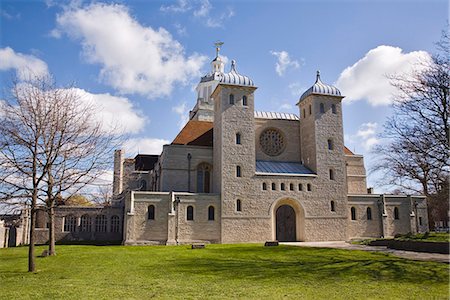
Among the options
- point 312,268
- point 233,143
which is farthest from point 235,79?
point 312,268

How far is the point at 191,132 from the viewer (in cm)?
3950

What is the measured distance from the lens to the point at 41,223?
39.3 meters

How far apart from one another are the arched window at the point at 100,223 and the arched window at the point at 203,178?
10.0m

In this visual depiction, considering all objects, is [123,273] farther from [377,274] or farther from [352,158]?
[352,158]

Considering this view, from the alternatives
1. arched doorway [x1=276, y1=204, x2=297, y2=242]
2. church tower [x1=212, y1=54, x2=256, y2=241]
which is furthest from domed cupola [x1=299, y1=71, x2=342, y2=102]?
arched doorway [x1=276, y1=204, x2=297, y2=242]

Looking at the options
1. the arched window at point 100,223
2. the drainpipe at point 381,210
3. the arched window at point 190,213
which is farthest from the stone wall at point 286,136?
the arched window at point 100,223

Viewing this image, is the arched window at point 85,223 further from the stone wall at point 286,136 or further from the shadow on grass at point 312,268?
the shadow on grass at point 312,268

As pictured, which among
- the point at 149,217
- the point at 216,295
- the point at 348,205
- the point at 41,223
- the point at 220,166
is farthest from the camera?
the point at 41,223

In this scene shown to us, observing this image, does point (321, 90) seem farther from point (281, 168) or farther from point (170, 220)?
point (170, 220)

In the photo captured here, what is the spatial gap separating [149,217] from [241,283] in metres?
20.6

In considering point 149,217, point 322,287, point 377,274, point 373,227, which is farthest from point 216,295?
point 373,227

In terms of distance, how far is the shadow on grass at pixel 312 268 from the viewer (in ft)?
43.9

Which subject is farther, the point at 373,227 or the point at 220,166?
the point at 373,227

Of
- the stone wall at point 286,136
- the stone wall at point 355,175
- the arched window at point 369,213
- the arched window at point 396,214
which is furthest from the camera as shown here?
the stone wall at point 355,175
